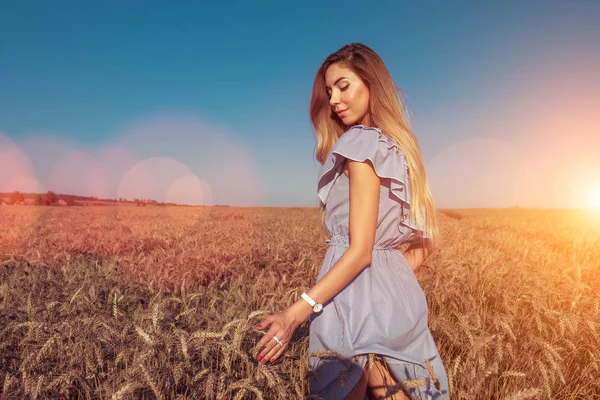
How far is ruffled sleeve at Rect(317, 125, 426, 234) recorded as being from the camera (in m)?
1.71

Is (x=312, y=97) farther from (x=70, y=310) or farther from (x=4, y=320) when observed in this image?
(x=4, y=320)

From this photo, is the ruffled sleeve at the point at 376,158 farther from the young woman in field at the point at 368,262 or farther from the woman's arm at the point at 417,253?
the woman's arm at the point at 417,253

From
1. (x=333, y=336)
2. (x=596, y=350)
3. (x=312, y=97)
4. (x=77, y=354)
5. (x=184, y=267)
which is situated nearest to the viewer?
(x=333, y=336)

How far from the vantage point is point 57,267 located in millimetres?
5059

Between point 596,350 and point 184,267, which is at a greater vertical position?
point 184,267

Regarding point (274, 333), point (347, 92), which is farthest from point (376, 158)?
point (274, 333)

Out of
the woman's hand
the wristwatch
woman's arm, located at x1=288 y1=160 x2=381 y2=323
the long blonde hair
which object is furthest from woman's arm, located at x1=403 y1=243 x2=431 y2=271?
the woman's hand

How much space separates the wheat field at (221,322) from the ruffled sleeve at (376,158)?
72 cm

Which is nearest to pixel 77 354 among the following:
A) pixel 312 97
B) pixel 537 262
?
pixel 312 97

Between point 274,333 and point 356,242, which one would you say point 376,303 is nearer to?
point 356,242

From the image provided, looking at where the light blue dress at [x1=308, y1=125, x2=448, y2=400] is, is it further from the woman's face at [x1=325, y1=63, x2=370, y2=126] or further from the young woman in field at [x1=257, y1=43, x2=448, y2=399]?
the woman's face at [x1=325, y1=63, x2=370, y2=126]

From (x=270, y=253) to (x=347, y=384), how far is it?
4.53 metres

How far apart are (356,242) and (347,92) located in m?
0.79

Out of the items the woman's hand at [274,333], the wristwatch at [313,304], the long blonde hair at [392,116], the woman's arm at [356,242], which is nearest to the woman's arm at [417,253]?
the long blonde hair at [392,116]
